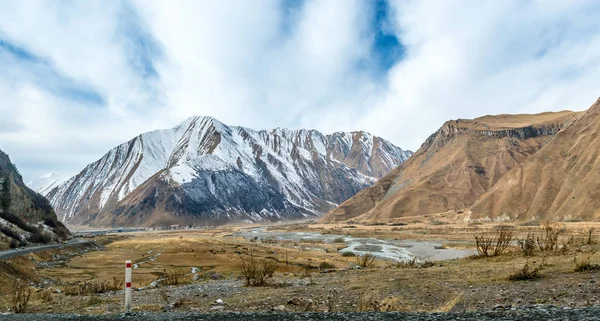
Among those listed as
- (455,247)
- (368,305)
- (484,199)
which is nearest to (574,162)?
(484,199)

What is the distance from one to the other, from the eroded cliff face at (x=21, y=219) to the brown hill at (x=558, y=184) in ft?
431

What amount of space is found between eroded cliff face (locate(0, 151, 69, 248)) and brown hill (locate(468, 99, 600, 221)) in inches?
5173

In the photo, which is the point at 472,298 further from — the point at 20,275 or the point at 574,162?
the point at 574,162

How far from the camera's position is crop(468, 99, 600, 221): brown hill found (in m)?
118

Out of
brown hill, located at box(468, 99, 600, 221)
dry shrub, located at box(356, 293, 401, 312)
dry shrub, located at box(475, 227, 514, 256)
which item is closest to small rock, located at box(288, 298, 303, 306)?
dry shrub, located at box(356, 293, 401, 312)

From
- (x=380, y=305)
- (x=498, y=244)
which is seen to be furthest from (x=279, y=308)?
(x=498, y=244)

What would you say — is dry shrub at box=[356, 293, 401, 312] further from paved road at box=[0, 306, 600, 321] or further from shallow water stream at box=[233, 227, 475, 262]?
shallow water stream at box=[233, 227, 475, 262]

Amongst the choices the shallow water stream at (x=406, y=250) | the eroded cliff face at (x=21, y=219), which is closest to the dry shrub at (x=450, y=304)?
the shallow water stream at (x=406, y=250)

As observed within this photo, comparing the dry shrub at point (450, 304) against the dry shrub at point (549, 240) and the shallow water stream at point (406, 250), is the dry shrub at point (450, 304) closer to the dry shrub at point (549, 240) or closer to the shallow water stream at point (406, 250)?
the dry shrub at point (549, 240)

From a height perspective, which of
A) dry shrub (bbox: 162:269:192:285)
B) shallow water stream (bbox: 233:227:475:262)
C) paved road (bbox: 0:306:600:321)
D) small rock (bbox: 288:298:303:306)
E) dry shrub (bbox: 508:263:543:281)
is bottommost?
shallow water stream (bbox: 233:227:475:262)

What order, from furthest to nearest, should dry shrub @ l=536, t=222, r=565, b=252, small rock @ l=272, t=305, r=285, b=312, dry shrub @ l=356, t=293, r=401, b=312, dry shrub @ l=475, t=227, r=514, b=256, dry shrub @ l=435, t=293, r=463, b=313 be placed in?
1. dry shrub @ l=475, t=227, r=514, b=256
2. dry shrub @ l=536, t=222, r=565, b=252
3. small rock @ l=272, t=305, r=285, b=312
4. dry shrub @ l=356, t=293, r=401, b=312
5. dry shrub @ l=435, t=293, r=463, b=313

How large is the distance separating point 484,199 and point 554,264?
508 feet

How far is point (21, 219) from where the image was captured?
82562 mm

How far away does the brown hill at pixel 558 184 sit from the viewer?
117688 mm
